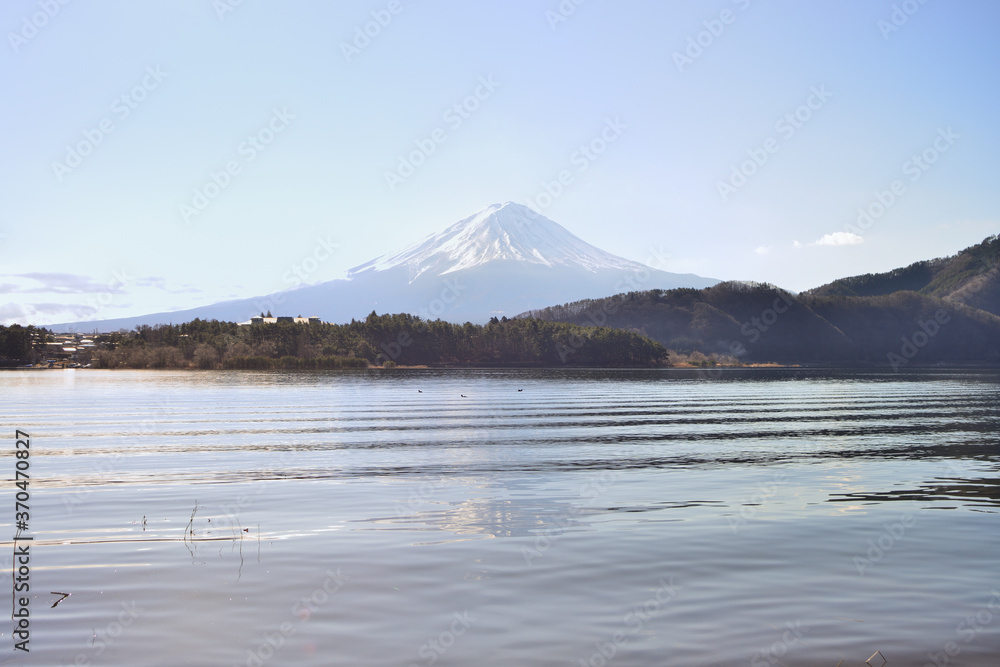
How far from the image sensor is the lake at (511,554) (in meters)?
11.5

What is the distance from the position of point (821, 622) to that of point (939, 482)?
2044 centimetres

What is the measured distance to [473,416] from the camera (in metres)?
69.0

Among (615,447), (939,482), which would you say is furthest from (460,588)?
(615,447)

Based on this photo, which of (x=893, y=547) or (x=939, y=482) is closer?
(x=893, y=547)

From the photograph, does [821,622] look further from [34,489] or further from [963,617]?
[34,489]

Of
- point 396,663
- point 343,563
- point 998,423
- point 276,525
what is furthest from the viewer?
point 998,423

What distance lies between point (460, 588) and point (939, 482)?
23237 mm

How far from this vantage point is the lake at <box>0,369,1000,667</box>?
1153cm

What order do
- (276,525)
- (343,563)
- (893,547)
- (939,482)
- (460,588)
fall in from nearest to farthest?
(460,588)
(343,563)
(893,547)
(276,525)
(939,482)

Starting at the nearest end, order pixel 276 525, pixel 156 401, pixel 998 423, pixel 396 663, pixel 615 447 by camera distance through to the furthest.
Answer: pixel 396 663 → pixel 276 525 → pixel 615 447 → pixel 998 423 → pixel 156 401

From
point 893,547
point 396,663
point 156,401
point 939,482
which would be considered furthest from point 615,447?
point 156,401

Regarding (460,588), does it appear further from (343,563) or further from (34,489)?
(34,489)

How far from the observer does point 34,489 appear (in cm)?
2722

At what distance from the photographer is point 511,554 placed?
17.1 m
